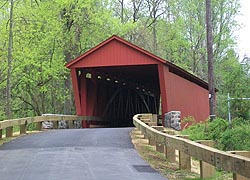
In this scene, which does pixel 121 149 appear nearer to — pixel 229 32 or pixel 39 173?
pixel 39 173

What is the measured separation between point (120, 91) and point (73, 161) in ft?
71.3

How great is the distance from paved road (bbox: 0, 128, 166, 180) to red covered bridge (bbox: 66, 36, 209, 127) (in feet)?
31.4

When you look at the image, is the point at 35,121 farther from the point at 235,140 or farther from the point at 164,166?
the point at 164,166

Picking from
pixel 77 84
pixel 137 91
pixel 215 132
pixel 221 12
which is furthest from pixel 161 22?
pixel 215 132

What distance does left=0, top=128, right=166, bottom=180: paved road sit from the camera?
21.7 feet

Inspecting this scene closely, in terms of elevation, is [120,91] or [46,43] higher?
[46,43]

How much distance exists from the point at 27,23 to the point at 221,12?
19.2 metres

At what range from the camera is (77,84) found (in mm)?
21922

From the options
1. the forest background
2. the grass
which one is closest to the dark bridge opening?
the forest background

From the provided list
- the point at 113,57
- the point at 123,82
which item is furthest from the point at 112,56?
the point at 123,82

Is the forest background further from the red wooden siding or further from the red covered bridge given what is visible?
the red wooden siding

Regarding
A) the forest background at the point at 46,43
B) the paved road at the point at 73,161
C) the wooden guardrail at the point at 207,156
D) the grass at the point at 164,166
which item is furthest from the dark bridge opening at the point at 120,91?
the wooden guardrail at the point at 207,156

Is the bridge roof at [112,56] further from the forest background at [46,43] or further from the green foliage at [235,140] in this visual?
the green foliage at [235,140]

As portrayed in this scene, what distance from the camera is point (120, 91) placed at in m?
29.7
